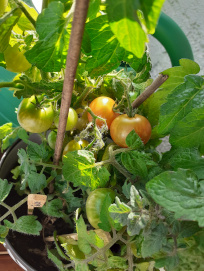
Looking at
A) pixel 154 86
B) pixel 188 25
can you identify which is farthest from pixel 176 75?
pixel 188 25

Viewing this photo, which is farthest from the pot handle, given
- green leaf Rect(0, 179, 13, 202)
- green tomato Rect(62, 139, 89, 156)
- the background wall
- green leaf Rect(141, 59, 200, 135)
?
the background wall

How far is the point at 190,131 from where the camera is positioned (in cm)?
32

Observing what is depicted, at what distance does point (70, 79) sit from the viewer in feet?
0.83

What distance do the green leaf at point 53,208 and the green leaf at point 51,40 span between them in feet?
0.65

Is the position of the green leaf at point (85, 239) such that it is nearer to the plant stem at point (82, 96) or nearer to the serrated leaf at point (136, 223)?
the serrated leaf at point (136, 223)

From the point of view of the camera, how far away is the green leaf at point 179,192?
25cm

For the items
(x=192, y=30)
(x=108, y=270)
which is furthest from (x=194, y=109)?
(x=192, y=30)

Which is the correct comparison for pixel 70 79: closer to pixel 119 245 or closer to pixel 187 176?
pixel 187 176

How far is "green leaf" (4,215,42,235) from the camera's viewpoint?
393 mm

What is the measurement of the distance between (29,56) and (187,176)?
0.17 m

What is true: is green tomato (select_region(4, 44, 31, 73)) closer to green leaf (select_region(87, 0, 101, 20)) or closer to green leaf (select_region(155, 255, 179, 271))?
green leaf (select_region(87, 0, 101, 20))

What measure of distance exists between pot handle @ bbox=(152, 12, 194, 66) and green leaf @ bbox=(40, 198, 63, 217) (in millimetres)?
250

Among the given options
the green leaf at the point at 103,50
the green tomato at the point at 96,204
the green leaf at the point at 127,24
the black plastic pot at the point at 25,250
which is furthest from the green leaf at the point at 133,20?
the black plastic pot at the point at 25,250

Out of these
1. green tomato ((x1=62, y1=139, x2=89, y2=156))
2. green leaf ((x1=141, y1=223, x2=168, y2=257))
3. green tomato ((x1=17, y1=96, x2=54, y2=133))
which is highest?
green tomato ((x1=17, y1=96, x2=54, y2=133))
